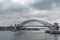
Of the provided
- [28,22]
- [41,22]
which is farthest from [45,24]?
[28,22]

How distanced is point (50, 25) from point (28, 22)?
76.8 feet

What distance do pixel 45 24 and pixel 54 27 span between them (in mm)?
9521

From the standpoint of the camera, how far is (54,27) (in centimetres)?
18150

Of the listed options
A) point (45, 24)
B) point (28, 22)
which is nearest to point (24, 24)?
point (28, 22)

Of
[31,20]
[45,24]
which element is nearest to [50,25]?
[45,24]

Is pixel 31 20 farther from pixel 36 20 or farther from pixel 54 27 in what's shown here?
pixel 54 27

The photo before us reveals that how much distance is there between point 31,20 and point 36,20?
509 cm

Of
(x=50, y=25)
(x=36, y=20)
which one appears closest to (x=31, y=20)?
(x=36, y=20)

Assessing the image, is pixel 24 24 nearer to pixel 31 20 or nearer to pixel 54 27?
pixel 31 20

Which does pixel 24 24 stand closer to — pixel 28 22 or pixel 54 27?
pixel 28 22

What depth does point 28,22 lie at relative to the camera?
186500mm

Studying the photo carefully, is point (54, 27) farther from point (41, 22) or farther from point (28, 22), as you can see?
point (28, 22)

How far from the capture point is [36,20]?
183375 millimetres

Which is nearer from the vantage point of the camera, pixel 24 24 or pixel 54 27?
pixel 54 27
